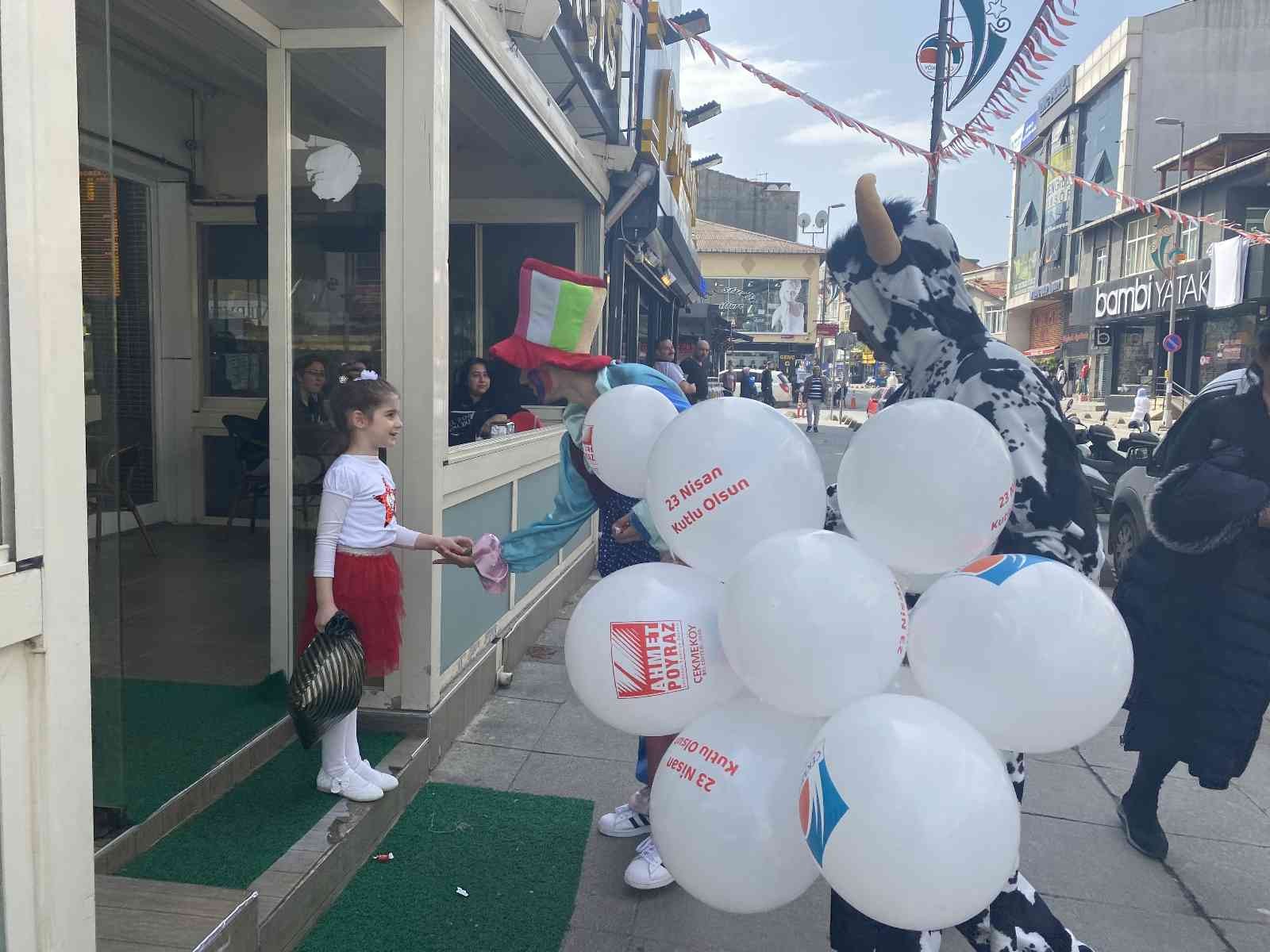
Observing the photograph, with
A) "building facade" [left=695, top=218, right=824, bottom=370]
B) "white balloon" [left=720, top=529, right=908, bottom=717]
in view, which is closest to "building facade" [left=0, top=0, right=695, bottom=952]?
"white balloon" [left=720, top=529, right=908, bottom=717]

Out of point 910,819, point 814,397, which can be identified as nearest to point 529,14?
point 910,819

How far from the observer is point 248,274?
6516mm

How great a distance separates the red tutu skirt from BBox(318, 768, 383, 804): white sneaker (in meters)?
0.35

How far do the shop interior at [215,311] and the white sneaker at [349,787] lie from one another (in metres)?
0.42

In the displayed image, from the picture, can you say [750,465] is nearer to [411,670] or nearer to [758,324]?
[411,670]

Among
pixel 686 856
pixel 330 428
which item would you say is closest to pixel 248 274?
pixel 330 428

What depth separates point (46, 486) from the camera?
5.24 feet

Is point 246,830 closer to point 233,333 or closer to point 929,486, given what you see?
point 929,486

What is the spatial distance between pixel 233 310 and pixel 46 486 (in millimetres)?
5453

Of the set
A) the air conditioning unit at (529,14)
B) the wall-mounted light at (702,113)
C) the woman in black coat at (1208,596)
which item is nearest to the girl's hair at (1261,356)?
the woman in black coat at (1208,596)

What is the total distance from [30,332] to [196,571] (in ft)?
14.2

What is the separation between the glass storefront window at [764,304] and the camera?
54.7 meters

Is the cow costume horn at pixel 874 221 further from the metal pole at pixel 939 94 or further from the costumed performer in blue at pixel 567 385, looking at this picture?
the metal pole at pixel 939 94

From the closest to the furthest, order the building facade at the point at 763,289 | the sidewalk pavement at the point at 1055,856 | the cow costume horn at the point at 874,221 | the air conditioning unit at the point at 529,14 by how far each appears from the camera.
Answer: the cow costume horn at the point at 874,221 < the sidewalk pavement at the point at 1055,856 < the air conditioning unit at the point at 529,14 < the building facade at the point at 763,289
